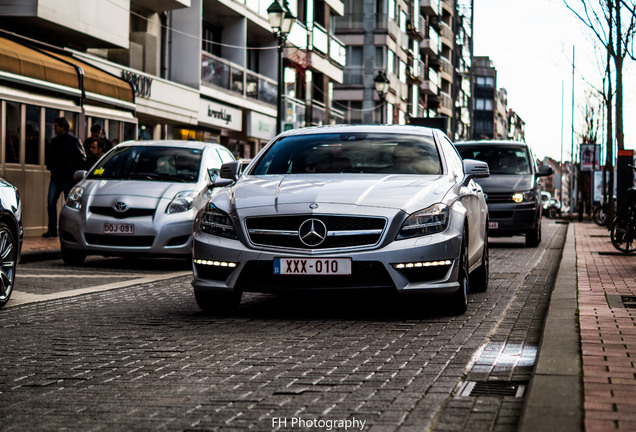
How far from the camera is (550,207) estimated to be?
81.4 meters

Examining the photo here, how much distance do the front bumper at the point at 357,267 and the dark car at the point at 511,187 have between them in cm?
1236

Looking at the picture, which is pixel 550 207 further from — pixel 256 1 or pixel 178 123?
pixel 178 123

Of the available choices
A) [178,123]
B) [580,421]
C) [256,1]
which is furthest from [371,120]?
[580,421]

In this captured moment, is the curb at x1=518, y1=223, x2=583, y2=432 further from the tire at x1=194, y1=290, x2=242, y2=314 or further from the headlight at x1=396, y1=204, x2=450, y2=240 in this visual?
the tire at x1=194, y1=290, x2=242, y2=314

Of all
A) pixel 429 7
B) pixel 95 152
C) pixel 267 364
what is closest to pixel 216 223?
pixel 267 364

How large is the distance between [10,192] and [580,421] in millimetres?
6193

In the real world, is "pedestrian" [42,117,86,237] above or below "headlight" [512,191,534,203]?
above

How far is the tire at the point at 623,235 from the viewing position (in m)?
16.9

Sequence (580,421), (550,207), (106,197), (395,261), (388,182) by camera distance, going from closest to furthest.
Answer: (580,421) < (395,261) < (388,182) < (106,197) < (550,207)

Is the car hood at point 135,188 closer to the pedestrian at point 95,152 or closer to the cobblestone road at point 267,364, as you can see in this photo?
the cobblestone road at point 267,364

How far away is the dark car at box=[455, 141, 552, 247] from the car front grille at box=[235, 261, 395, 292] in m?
12.6

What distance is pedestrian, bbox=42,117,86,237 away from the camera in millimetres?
18594

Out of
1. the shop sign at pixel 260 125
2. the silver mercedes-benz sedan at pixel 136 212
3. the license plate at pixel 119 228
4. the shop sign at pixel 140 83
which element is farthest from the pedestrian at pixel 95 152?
the shop sign at pixel 260 125

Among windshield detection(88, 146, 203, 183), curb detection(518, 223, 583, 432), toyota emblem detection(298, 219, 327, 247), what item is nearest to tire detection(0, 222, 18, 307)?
toyota emblem detection(298, 219, 327, 247)
